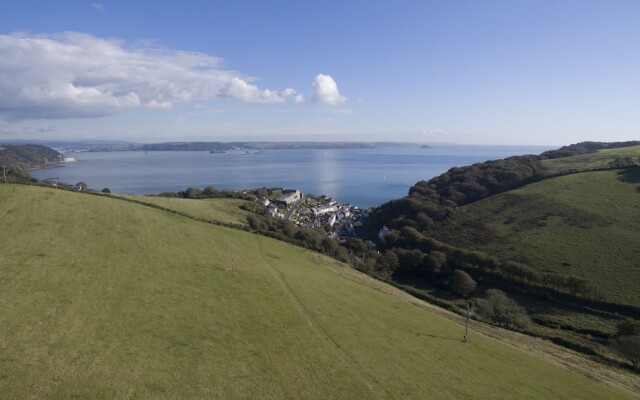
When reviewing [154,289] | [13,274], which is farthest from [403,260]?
[13,274]

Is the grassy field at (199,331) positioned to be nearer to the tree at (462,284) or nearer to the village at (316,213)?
the tree at (462,284)

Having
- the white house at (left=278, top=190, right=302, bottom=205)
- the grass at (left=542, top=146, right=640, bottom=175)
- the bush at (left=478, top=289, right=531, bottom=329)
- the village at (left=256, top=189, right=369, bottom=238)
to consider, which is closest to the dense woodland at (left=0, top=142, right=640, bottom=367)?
the bush at (left=478, top=289, right=531, bottom=329)

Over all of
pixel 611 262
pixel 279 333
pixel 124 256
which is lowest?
pixel 611 262

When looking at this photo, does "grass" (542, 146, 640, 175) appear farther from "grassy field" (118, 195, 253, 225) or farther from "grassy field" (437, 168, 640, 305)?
"grassy field" (118, 195, 253, 225)

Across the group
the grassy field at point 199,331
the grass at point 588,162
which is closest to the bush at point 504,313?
the grassy field at point 199,331

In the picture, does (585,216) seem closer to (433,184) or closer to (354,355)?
(433,184)
